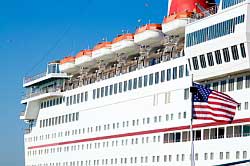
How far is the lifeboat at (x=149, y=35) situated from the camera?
155ft

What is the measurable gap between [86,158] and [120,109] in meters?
7.06

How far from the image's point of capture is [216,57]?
38625 millimetres

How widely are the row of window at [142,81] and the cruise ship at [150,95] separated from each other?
7cm

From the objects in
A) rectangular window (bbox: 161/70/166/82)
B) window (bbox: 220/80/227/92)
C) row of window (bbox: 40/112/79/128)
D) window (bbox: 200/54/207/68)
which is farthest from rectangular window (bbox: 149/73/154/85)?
row of window (bbox: 40/112/79/128)

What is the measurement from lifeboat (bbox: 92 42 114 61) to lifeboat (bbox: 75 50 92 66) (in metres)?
1.11

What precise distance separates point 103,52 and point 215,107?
20339mm

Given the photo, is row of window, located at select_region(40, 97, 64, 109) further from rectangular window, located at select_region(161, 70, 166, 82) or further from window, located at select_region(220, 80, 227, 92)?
window, located at select_region(220, 80, 227, 92)

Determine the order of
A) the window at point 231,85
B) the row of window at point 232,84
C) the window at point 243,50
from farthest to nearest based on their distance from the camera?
the window at point 231,85
the row of window at point 232,84
the window at point 243,50

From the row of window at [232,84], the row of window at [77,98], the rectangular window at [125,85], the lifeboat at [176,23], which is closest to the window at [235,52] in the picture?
the row of window at [232,84]

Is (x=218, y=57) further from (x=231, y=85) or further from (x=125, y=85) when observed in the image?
(x=125, y=85)

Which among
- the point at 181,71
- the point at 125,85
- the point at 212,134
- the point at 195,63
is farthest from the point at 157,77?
the point at 212,134

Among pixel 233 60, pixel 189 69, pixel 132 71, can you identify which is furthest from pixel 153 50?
pixel 233 60

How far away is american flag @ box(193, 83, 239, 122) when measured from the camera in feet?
116

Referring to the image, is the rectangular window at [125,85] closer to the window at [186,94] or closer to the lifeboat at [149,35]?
the lifeboat at [149,35]
